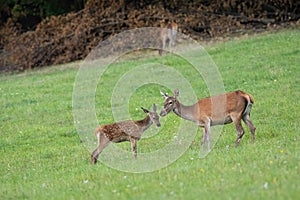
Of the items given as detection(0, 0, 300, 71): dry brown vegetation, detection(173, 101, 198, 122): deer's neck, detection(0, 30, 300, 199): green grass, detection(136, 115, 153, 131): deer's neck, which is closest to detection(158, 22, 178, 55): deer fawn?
detection(0, 0, 300, 71): dry brown vegetation

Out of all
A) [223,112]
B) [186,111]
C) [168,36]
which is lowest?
[168,36]

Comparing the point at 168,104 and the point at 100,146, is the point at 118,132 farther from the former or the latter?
the point at 168,104

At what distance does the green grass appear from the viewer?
8.50 meters

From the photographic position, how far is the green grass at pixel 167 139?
335 inches

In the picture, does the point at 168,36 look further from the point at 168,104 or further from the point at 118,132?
the point at 118,132

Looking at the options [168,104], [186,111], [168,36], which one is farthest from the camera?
[168,36]

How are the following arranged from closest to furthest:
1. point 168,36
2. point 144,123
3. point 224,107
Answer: point 224,107, point 144,123, point 168,36

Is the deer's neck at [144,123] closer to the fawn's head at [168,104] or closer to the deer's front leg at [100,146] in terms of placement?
the fawn's head at [168,104]

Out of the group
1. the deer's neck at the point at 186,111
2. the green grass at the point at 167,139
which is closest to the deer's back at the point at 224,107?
the deer's neck at the point at 186,111

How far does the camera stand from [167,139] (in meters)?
13.9

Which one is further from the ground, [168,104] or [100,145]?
[168,104]

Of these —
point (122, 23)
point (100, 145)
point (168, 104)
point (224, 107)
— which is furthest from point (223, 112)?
point (122, 23)

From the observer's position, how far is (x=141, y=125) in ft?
42.6

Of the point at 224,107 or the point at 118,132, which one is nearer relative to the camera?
the point at 224,107
